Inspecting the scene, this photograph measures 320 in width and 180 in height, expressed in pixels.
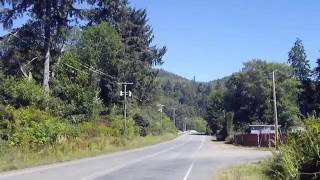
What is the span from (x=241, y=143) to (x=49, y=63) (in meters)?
30.6

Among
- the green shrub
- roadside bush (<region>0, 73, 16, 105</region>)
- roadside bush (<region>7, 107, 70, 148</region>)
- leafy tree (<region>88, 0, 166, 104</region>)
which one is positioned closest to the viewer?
roadside bush (<region>7, 107, 70, 148</region>)

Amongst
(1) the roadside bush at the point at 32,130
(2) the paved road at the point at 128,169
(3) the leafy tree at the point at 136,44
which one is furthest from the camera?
(3) the leafy tree at the point at 136,44

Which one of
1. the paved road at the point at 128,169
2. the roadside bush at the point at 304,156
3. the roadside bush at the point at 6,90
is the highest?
the roadside bush at the point at 6,90

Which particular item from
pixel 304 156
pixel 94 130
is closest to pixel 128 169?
pixel 304 156

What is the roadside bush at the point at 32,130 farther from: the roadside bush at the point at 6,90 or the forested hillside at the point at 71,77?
the roadside bush at the point at 6,90

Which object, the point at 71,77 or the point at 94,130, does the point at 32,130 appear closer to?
the point at 94,130

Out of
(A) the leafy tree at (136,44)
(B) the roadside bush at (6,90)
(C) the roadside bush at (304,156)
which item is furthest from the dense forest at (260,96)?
(C) the roadside bush at (304,156)

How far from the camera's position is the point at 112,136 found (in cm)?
6925

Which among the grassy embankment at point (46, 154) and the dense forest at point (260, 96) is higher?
the dense forest at point (260, 96)

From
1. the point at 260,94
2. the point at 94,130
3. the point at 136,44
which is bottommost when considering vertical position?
the point at 94,130

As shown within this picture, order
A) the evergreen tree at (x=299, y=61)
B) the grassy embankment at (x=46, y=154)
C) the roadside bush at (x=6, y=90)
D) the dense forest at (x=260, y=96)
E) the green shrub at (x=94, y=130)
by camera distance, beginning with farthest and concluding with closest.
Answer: the evergreen tree at (x=299, y=61)
the dense forest at (x=260, y=96)
the green shrub at (x=94, y=130)
the roadside bush at (x=6, y=90)
the grassy embankment at (x=46, y=154)

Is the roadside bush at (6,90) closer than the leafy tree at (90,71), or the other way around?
the roadside bush at (6,90)

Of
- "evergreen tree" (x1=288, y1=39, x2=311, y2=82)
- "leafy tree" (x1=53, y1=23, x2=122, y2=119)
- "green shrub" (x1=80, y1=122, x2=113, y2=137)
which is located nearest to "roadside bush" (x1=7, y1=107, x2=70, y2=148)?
"green shrub" (x1=80, y1=122, x2=113, y2=137)

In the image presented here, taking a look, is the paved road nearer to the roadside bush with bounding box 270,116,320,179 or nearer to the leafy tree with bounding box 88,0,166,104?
the roadside bush with bounding box 270,116,320,179
